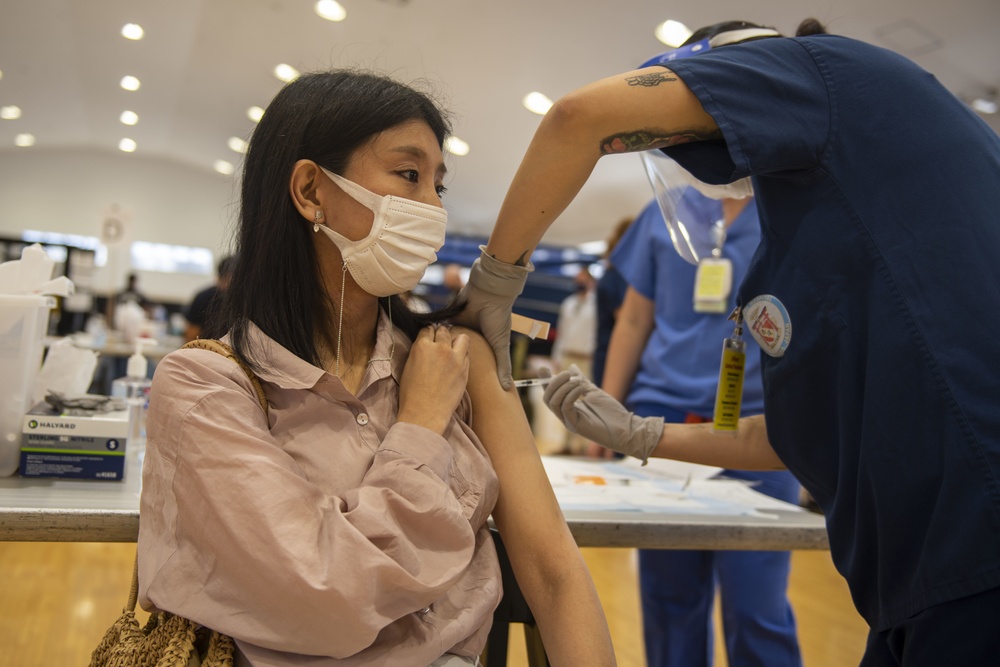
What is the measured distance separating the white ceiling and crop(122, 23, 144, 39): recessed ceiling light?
60 mm

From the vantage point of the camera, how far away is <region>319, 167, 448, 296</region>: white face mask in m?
1.18

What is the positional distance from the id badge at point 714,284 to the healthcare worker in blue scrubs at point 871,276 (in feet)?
3.07

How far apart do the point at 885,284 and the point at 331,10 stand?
627 cm

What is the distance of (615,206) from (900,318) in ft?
32.1

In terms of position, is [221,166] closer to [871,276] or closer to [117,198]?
[117,198]

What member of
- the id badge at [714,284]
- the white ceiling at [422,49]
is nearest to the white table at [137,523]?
the id badge at [714,284]

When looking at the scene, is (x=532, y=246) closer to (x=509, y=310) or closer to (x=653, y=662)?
(x=509, y=310)

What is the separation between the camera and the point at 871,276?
98 cm

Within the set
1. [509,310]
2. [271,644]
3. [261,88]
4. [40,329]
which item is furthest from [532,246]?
[261,88]

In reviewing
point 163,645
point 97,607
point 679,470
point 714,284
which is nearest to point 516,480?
point 163,645

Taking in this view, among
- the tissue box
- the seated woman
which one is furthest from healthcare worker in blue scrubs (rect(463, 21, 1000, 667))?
the tissue box

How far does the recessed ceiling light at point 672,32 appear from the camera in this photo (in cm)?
524

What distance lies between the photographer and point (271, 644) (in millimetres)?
903

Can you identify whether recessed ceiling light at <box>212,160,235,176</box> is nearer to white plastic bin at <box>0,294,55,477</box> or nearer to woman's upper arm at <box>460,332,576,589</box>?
white plastic bin at <box>0,294,55,477</box>
